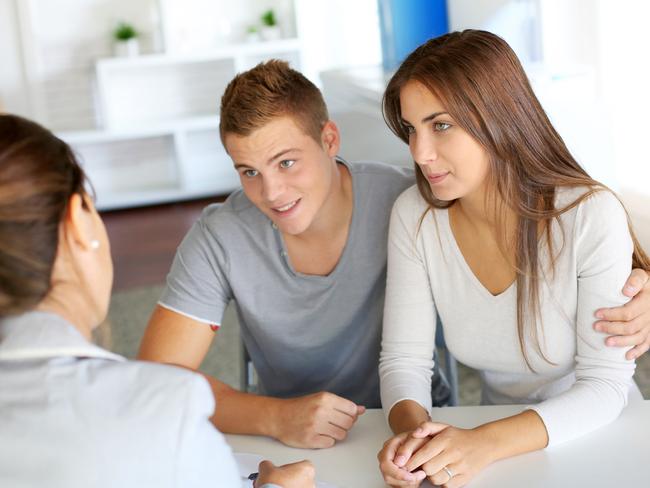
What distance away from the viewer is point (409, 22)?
3795mm

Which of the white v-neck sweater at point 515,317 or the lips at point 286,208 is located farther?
the lips at point 286,208

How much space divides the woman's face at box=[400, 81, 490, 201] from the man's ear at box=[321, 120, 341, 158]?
29 cm

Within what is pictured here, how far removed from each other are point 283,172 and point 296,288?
0.21m

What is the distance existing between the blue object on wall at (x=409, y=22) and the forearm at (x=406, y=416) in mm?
2595

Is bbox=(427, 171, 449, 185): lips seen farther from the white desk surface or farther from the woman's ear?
the woman's ear

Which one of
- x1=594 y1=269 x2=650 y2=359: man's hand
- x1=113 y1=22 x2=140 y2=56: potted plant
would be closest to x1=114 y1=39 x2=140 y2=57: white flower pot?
x1=113 y1=22 x2=140 y2=56: potted plant

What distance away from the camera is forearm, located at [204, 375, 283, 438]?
139 centimetres

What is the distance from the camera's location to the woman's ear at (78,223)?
3.12 feet

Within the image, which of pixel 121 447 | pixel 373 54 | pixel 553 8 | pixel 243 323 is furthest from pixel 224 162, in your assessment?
pixel 121 447

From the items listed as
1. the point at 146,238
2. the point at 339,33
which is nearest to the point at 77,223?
the point at 146,238

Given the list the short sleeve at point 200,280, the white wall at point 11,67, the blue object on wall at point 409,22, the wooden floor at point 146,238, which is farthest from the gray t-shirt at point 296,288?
the white wall at point 11,67

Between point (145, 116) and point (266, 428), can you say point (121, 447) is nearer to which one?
point (266, 428)

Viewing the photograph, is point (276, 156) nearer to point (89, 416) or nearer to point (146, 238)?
point (89, 416)

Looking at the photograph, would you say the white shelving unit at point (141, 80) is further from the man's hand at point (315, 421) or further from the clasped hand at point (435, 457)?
the clasped hand at point (435, 457)
